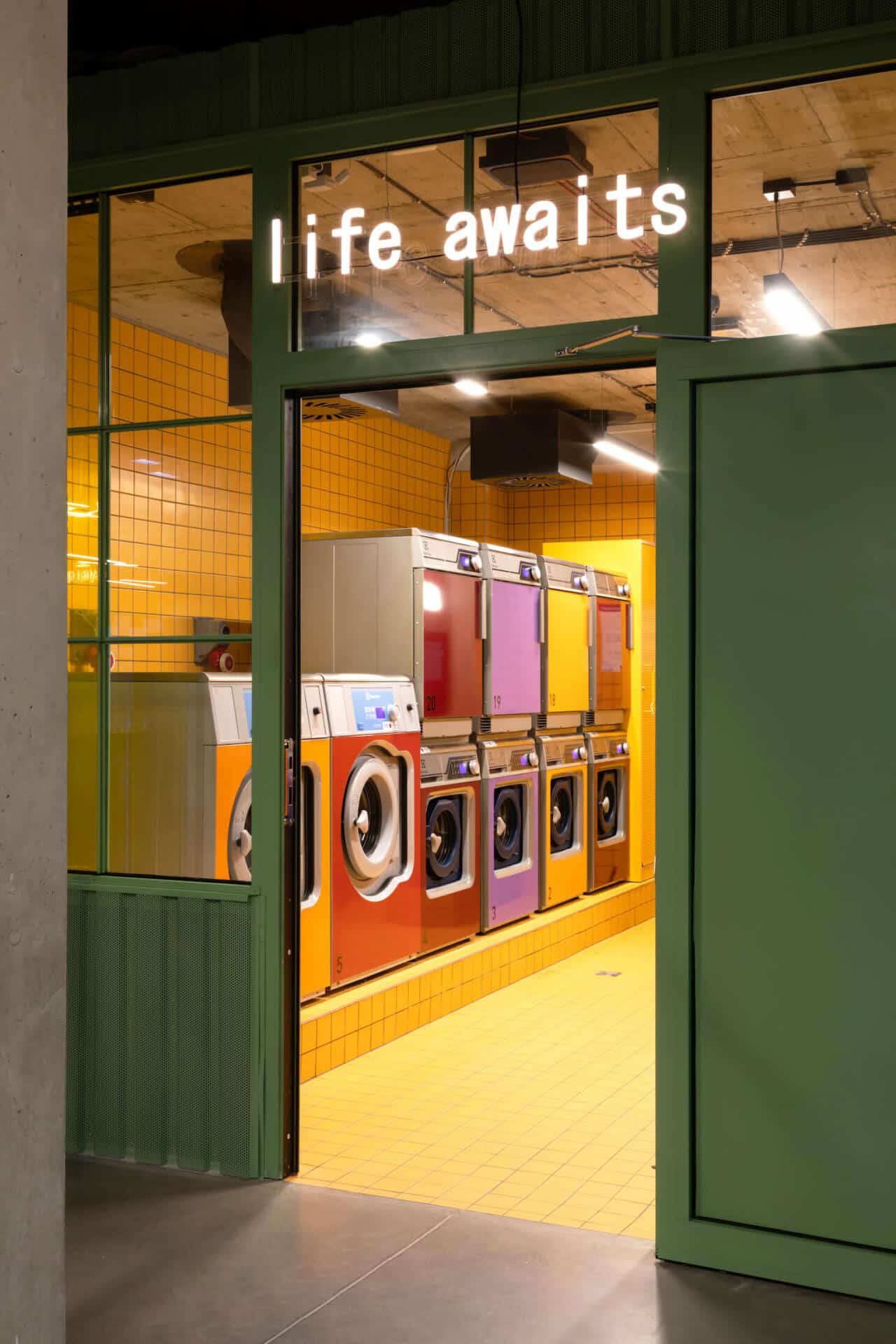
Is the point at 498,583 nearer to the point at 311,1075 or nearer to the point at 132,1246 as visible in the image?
the point at 311,1075

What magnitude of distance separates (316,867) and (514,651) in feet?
7.53

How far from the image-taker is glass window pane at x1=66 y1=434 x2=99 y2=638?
3973 millimetres

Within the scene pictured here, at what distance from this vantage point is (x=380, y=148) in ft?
12.1

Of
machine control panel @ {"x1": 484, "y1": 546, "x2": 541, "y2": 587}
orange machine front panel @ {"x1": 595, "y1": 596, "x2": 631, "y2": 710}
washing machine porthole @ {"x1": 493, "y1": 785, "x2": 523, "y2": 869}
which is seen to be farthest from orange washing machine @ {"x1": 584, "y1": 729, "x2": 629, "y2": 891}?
machine control panel @ {"x1": 484, "y1": 546, "x2": 541, "y2": 587}

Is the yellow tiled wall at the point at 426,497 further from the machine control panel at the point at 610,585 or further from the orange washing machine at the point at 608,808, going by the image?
the orange washing machine at the point at 608,808

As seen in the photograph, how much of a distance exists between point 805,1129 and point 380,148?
279 centimetres

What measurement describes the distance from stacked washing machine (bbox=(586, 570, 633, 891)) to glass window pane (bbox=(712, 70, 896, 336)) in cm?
491

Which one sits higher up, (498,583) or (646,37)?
(646,37)

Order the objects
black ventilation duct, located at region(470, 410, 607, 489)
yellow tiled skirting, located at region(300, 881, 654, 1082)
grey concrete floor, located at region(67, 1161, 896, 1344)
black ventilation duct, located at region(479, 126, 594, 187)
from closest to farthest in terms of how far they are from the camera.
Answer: grey concrete floor, located at region(67, 1161, 896, 1344), black ventilation duct, located at region(479, 126, 594, 187), yellow tiled skirting, located at region(300, 881, 654, 1082), black ventilation duct, located at region(470, 410, 607, 489)

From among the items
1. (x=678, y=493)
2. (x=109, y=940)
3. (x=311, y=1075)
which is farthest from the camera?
(x=311, y=1075)

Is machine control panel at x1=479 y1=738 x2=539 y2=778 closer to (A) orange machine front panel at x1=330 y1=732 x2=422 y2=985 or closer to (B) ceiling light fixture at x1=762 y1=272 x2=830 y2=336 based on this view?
(A) orange machine front panel at x1=330 y1=732 x2=422 y2=985

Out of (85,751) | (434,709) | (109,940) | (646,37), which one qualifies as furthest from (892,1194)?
(434,709)

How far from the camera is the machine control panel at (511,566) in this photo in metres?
6.75

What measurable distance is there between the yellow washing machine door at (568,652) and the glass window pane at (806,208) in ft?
14.1
